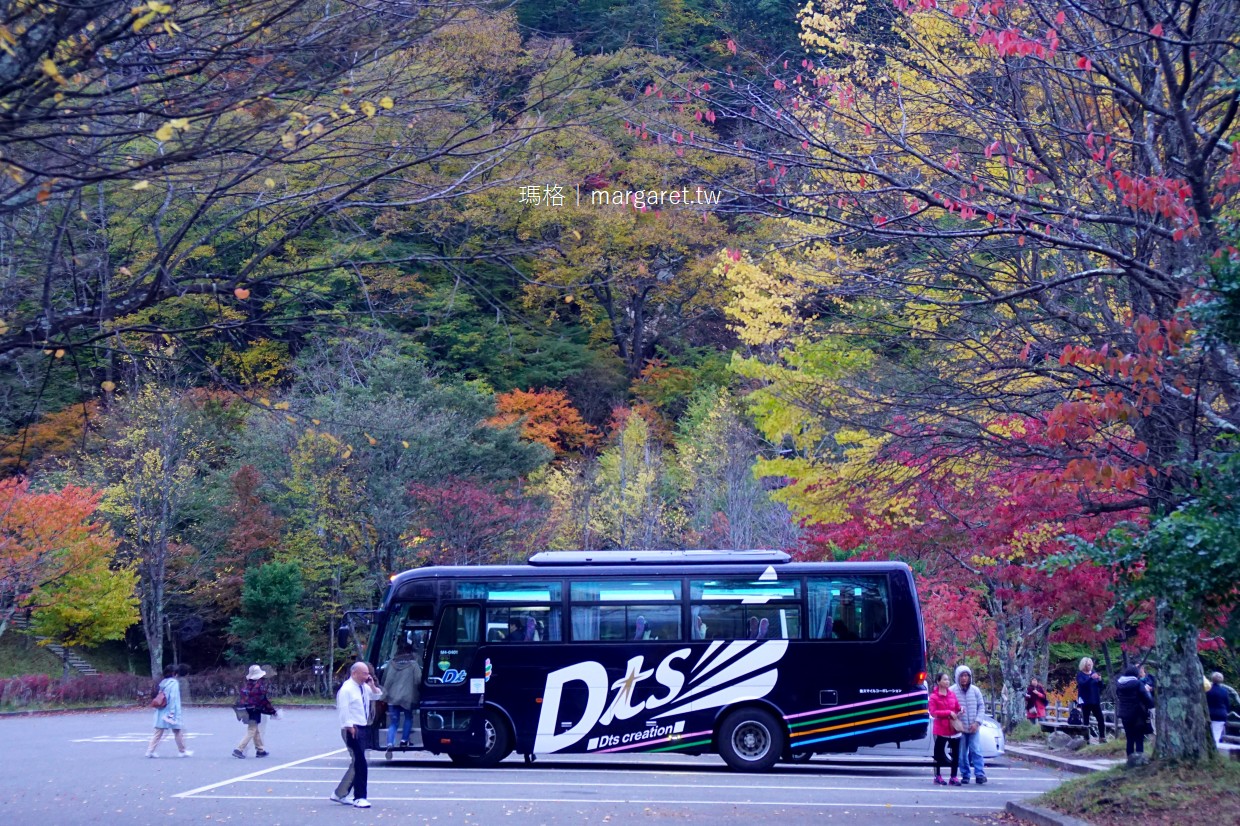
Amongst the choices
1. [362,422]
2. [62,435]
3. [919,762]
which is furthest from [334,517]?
[919,762]

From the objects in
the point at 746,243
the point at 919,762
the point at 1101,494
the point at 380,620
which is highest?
the point at 746,243

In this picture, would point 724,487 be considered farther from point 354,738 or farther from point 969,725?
point 354,738

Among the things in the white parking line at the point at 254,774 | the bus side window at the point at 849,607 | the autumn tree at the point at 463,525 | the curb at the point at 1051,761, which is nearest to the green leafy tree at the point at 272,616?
the autumn tree at the point at 463,525

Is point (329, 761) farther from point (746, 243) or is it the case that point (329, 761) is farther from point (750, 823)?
point (746, 243)

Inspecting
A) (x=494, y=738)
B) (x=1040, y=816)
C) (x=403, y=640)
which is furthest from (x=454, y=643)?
(x=1040, y=816)

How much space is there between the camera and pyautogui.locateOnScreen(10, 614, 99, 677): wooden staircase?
3619 cm

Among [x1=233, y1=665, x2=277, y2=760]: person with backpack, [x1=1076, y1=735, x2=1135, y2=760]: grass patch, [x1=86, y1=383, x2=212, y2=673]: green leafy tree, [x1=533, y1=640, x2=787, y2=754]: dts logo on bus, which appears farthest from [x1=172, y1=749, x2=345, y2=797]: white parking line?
[x1=86, y1=383, x2=212, y2=673]: green leafy tree

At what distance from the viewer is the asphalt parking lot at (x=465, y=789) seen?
11.7 m

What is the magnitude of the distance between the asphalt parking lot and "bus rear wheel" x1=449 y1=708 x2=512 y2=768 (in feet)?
0.90

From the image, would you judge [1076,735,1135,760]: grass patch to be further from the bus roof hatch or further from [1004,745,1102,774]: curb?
the bus roof hatch

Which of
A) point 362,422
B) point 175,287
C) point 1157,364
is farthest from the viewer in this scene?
point 362,422

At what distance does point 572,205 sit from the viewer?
14.8 metres

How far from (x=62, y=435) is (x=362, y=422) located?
10990 millimetres

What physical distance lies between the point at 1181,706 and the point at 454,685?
10400 mm
